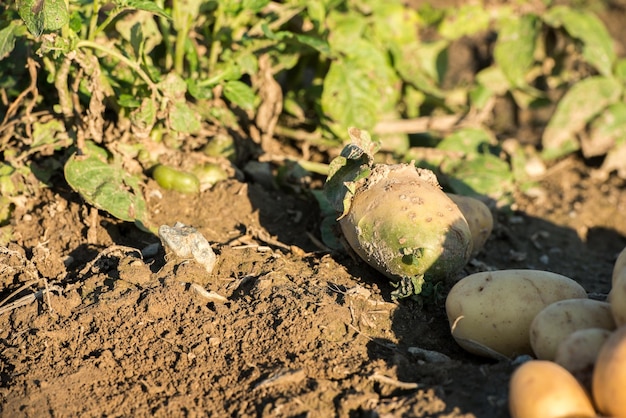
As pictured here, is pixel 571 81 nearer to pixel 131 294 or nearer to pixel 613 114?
pixel 613 114

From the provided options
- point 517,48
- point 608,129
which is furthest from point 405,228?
point 517,48

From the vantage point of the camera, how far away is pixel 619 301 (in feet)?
6.84

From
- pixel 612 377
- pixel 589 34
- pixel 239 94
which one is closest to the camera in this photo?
pixel 612 377

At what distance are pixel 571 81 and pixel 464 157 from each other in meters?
1.20

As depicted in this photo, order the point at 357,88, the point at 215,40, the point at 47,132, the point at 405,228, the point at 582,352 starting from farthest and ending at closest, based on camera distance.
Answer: the point at 357,88 → the point at 215,40 → the point at 47,132 → the point at 405,228 → the point at 582,352

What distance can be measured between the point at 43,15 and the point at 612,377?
215 centimetres

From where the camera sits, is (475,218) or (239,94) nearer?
(475,218)

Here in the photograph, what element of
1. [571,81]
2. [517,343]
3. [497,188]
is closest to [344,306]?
[517,343]

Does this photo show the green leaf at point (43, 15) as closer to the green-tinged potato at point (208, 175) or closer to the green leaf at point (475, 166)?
→ the green-tinged potato at point (208, 175)

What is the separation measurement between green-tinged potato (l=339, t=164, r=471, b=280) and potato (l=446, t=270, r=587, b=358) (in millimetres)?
220

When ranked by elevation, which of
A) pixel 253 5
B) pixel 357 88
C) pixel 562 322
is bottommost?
pixel 357 88

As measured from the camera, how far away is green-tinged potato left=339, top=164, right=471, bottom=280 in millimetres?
2654

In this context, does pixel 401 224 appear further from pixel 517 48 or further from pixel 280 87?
pixel 517 48

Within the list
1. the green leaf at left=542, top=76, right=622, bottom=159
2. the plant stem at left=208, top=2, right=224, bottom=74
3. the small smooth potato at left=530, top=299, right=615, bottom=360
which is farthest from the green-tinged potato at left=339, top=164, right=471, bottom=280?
the green leaf at left=542, top=76, right=622, bottom=159
